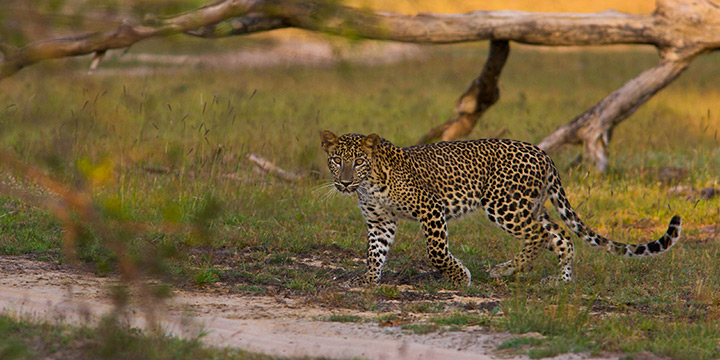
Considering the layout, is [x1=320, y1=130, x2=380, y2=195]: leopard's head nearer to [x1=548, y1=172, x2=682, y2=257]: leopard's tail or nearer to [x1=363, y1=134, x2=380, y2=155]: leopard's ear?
[x1=363, y1=134, x2=380, y2=155]: leopard's ear

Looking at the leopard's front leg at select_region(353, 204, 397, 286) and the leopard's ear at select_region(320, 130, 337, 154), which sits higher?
the leopard's ear at select_region(320, 130, 337, 154)

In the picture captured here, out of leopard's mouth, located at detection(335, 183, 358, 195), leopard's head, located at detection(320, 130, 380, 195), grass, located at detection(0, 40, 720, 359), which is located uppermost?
leopard's head, located at detection(320, 130, 380, 195)

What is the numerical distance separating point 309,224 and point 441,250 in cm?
257

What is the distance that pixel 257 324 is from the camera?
636cm


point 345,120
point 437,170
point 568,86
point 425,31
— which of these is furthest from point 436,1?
point 568,86

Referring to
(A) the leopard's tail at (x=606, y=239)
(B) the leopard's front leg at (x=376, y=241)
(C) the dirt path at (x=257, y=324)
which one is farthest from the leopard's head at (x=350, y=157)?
(A) the leopard's tail at (x=606, y=239)

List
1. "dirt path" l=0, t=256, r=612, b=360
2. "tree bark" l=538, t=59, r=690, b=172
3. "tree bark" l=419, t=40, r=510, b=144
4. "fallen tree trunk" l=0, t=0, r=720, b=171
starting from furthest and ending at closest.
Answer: "tree bark" l=419, t=40, r=510, b=144 → "tree bark" l=538, t=59, r=690, b=172 → "fallen tree trunk" l=0, t=0, r=720, b=171 → "dirt path" l=0, t=256, r=612, b=360

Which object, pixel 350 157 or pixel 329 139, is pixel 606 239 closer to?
pixel 350 157

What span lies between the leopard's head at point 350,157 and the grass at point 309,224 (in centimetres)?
96

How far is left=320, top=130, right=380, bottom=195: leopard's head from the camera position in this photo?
24.2 ft

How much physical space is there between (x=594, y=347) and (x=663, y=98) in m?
17.8

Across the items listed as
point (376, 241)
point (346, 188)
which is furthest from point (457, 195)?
point (346, 188)

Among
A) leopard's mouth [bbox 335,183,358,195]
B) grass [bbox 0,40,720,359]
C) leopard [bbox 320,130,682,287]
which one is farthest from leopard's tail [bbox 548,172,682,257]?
leopard's mouth [bbox 335,183,358,195]

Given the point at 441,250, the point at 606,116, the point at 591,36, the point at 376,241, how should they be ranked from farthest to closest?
the point at 606,116
the point at 591,36
the point at 376,241
the point at 441,250
